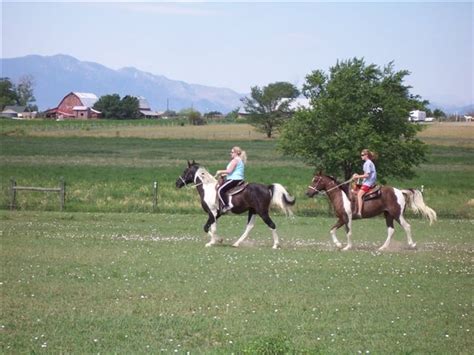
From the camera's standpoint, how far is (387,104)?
36562 mm

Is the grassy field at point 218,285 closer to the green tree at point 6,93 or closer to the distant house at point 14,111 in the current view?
the distant house at point 14,111

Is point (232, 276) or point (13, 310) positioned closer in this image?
point (13, 310)

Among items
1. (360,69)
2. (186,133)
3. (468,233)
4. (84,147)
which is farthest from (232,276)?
(186,133)

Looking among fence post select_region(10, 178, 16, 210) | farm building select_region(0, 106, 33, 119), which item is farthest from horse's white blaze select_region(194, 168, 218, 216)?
farm building select_region(0, 106, 33, 119)

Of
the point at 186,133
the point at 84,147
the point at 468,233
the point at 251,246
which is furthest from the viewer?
the point at 186,133

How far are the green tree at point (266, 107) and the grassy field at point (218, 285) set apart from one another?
8582 centimetres

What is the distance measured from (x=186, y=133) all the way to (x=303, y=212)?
287 ft

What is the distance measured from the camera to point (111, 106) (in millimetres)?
167375

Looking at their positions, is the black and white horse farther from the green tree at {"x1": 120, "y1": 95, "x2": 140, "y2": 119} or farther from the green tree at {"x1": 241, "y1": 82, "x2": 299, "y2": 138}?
the green tree at {"x1": 120, "y1": 95, "x2": 140, "y2": 119}

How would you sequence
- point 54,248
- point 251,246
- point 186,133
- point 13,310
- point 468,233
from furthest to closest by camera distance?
point 186,133, point 468,233, point 251,246, point 54,248, point 13,310

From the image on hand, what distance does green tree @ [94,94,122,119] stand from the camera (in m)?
167

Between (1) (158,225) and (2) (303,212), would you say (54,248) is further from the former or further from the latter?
(2) (303,212)

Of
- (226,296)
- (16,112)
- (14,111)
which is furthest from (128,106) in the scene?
(226,296)

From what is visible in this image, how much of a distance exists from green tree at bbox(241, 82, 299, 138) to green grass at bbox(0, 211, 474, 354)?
9837cm
